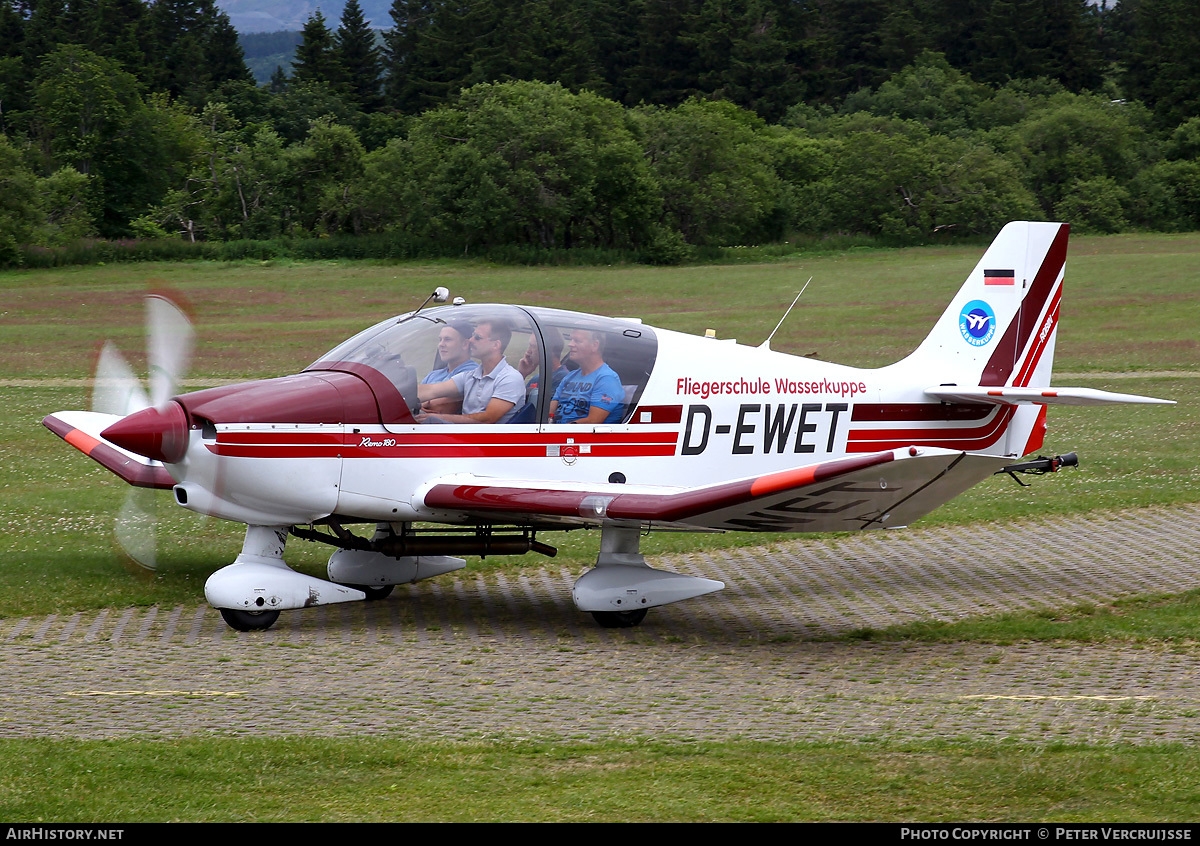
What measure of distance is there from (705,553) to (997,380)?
3282 mm

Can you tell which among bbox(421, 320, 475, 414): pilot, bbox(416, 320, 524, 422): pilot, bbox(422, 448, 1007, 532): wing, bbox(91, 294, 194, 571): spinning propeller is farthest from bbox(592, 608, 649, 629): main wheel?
bbox(91, 294, 194, 571): spinning propeller

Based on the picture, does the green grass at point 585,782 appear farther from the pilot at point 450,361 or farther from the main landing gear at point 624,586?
the pilot at point 450,361

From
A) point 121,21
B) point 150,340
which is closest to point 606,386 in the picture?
point 150,340

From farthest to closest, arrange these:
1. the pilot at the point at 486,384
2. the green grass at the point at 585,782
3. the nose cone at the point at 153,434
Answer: the pilot at the point at 486,384 → the nose cone at the point at 153,434 → the green grass at the point at 585,782

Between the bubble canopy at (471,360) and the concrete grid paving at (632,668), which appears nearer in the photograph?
the concrete grid paving at (632,668)

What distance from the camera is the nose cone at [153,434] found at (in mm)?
8945

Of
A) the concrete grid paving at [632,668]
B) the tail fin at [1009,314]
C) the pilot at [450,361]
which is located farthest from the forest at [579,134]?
the pilot at [450,361]

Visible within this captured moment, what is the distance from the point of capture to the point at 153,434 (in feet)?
29.4

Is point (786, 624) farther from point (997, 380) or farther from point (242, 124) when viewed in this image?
point (242, 124)

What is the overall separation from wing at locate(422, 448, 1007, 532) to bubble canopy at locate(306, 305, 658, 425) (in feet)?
2.19

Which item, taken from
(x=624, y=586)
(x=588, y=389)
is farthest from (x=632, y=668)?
(x=588, y=389)

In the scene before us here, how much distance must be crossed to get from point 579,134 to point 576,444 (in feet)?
192

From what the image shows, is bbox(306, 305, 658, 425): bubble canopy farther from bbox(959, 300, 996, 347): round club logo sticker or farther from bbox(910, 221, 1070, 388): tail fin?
bbox(959, 300, 996, 347): round club logo sticker

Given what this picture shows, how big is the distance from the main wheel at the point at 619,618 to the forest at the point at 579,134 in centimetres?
5295
